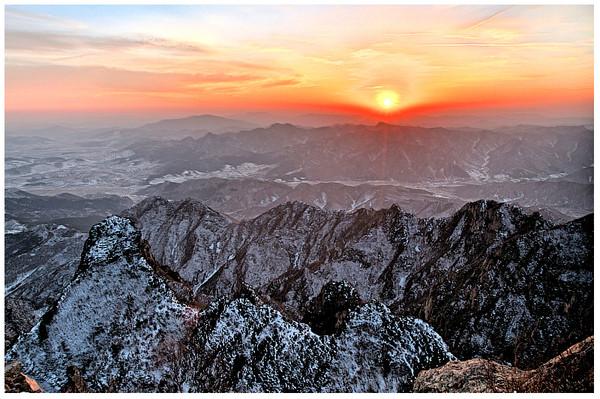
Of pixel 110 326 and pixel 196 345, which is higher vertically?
pixel 110 326

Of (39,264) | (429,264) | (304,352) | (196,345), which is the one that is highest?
(196,345)

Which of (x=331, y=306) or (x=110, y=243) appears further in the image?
(x=331, y=306)

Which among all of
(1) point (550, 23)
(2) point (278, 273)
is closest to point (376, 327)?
(1) point (550, 23)

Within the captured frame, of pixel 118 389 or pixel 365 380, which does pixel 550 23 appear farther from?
pixel 118 389

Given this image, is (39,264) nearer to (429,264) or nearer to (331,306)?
(429,264)

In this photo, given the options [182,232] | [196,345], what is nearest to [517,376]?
[196,345]

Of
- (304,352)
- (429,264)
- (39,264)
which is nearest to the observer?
(304,352)
